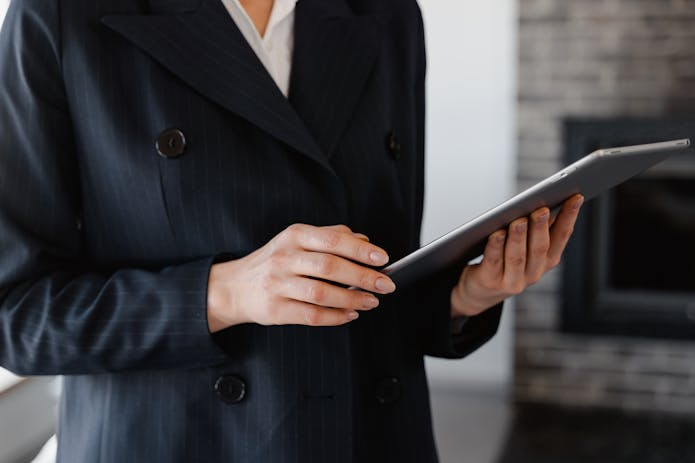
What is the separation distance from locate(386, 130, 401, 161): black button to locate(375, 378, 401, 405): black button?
0.84ft

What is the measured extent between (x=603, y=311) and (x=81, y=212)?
264cm

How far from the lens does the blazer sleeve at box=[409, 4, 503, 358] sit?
41.8 inches

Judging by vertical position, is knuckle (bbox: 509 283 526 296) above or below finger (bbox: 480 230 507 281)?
below

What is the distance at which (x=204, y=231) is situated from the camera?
35.5 inches

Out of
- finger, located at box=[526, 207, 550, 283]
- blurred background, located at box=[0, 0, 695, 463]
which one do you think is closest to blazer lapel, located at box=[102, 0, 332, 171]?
finger, located at box=[526, 207, 550, 283]

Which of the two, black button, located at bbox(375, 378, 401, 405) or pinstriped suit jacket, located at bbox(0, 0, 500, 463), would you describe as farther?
black button, located at bbox(375, 378, 401, 405)

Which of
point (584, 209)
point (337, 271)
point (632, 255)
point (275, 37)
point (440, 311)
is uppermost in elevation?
point (275, 37)

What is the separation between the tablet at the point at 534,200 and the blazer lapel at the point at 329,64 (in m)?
0.19

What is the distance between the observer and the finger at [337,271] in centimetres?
75

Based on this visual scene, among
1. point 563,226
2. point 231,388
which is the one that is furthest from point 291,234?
point 563,226

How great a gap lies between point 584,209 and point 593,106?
1.22 feet

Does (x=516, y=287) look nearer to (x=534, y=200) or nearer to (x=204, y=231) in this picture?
(x=534, y=200)

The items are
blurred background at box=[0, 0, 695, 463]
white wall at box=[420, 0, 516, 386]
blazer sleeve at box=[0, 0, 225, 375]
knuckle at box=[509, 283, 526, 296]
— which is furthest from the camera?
white wall at box=[420, 0, 516, 386]

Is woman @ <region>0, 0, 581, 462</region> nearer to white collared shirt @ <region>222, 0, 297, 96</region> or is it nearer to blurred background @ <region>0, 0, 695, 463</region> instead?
white collared shirt @ <region>222, 0, 297, 96</region>
